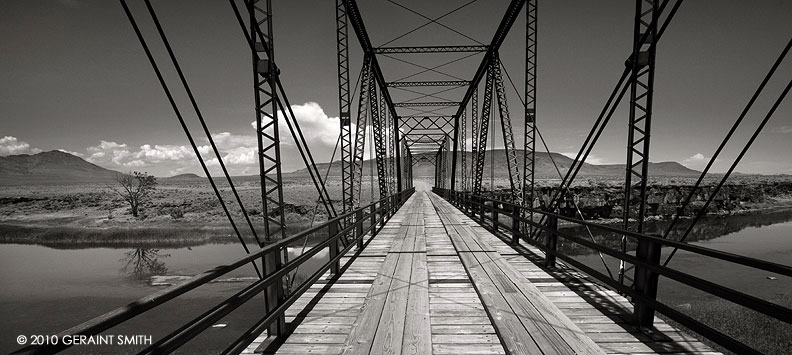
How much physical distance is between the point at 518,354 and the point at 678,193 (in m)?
55.3

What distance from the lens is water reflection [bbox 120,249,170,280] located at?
23500 millimetres

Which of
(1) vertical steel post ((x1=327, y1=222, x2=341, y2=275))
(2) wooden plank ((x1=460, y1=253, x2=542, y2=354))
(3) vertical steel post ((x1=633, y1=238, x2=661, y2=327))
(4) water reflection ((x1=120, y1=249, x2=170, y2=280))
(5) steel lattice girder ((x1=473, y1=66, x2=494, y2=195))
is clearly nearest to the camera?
(2) wooden plank ((x1=460, y1=253, x2=542, y2=354))

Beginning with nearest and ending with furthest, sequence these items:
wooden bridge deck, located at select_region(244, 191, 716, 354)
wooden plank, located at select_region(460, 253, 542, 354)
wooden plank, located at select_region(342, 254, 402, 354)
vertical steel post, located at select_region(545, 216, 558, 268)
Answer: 1. wooden plank, located at select_region(460, 253, 542, 354)
2. wooden plank, located at select_region(342, 254, 402, 354)
3. wooden bridge deck, located at select_region(244, 191, 716, 354)
4. vertical steel post, located at select_region(545, 216, 558, 268)

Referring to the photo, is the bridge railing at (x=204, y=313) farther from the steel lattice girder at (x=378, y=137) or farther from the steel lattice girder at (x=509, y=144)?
the steel lattice girder at (x=378, y=137)

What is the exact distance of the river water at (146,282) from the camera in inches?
640

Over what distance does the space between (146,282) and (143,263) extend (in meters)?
5.02

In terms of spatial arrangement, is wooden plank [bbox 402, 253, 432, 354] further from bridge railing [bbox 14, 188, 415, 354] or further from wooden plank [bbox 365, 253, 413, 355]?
bridge railing [bbox 14, 188, 415, 354]

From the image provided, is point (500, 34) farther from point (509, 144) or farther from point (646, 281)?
point (646, 281)

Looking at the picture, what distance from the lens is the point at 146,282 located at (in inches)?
860

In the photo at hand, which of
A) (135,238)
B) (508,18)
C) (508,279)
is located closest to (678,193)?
(508,18)

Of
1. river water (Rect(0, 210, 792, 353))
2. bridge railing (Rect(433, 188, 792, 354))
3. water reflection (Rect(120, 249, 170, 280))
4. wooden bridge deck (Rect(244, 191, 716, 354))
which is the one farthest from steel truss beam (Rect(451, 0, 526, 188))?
water reflection (Rect(120, 249, 170, 280))

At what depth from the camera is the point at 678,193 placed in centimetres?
4456

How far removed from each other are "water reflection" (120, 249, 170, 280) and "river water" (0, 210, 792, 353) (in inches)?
2.6

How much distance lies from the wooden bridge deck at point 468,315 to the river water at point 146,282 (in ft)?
37.0
